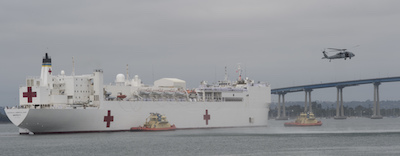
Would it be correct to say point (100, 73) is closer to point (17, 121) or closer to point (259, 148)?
point (17, 121)

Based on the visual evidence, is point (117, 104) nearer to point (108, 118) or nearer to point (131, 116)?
point (108, 118)

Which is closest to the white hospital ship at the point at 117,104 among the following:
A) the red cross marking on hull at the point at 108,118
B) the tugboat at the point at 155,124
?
the red cross marking on hull at the point at 108,118

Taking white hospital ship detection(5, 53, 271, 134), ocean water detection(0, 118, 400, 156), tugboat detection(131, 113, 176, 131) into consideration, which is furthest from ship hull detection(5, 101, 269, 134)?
ocean water detection(0, 118, 400, 156)

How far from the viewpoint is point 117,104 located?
164ft

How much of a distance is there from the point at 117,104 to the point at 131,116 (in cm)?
200

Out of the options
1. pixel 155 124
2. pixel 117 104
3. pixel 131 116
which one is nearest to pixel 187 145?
pixel 117 104

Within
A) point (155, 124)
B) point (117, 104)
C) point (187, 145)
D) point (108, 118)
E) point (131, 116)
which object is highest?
point (117, 104)

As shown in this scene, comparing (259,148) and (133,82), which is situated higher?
(133,82)

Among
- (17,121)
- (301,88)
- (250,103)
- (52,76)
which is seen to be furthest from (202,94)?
(301,88)

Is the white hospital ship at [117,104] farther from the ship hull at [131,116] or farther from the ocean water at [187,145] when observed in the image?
the ocean water at [187,145]

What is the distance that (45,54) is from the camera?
50.5 m

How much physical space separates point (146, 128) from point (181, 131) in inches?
153

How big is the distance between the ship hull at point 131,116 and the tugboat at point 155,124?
20.8 inches

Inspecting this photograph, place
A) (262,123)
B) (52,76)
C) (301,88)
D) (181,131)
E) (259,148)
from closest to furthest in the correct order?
(259,148)
(52,76)
(181,131)
(262,123)
(301,88)
